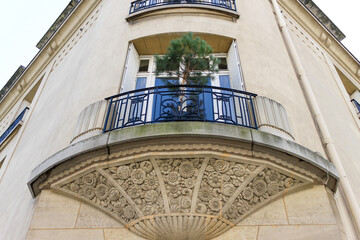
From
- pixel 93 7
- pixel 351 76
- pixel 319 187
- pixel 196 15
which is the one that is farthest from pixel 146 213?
pixel 351 76

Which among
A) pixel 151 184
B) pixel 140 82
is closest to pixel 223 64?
pixel 140 82

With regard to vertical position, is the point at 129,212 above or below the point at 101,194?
below

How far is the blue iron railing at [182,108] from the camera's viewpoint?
602cm

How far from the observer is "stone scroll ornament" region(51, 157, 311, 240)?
17.3 ft

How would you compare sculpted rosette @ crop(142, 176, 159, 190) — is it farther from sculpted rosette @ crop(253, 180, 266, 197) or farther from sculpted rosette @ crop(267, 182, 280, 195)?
sculpted rosette @ crop(267, 182, 280, 195)

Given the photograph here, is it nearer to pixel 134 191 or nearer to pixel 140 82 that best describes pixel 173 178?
pixel 134 191

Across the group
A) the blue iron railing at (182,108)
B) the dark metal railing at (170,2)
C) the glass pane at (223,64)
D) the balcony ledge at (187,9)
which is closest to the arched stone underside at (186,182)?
the blue iron railing at (182,108)

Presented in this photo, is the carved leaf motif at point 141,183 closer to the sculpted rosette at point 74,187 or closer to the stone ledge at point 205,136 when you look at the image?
the stone ledge at point 205,136

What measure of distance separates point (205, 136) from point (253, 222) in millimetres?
1441

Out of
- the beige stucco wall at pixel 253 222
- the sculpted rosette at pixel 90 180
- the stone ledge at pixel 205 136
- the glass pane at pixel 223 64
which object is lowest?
the beige stucco wall at pixel 253 222

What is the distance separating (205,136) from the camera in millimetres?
5305

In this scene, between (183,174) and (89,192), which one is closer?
(183,174)

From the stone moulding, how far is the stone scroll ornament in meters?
0.01

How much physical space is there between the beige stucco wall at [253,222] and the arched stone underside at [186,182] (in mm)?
115
